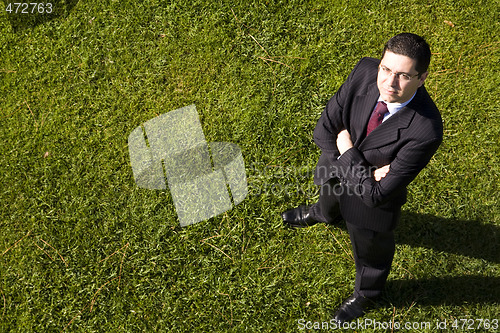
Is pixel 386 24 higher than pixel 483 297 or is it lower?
higher

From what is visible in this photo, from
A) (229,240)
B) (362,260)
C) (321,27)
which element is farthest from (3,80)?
(362,260)

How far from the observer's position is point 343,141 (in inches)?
103

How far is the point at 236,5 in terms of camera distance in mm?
4395

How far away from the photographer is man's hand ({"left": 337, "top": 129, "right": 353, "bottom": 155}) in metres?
2.58

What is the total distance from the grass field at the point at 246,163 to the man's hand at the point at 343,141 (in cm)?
137

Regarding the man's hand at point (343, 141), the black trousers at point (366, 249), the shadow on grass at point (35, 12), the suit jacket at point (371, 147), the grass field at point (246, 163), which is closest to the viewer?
the suit jacket at point (371, 147)

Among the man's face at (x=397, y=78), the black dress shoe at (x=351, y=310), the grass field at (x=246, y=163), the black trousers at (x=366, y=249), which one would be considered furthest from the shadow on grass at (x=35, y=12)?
the black dress shoe at (x=351, y=310)

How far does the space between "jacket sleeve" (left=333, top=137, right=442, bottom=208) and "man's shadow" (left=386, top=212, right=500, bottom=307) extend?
4.61 feet

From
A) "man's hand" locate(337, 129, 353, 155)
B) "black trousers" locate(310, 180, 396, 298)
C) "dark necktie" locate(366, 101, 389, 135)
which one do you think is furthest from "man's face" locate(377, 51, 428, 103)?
"black trousers" locate(310, 180, 396, 298)

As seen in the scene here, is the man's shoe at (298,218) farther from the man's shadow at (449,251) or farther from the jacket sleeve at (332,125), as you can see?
the jacket sleeve at (332,125)

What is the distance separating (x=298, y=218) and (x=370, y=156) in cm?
138

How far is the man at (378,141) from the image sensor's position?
2.12m

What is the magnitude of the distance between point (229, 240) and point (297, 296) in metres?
0.75

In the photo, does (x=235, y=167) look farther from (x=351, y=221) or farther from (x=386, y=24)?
(x=386, y=24)
